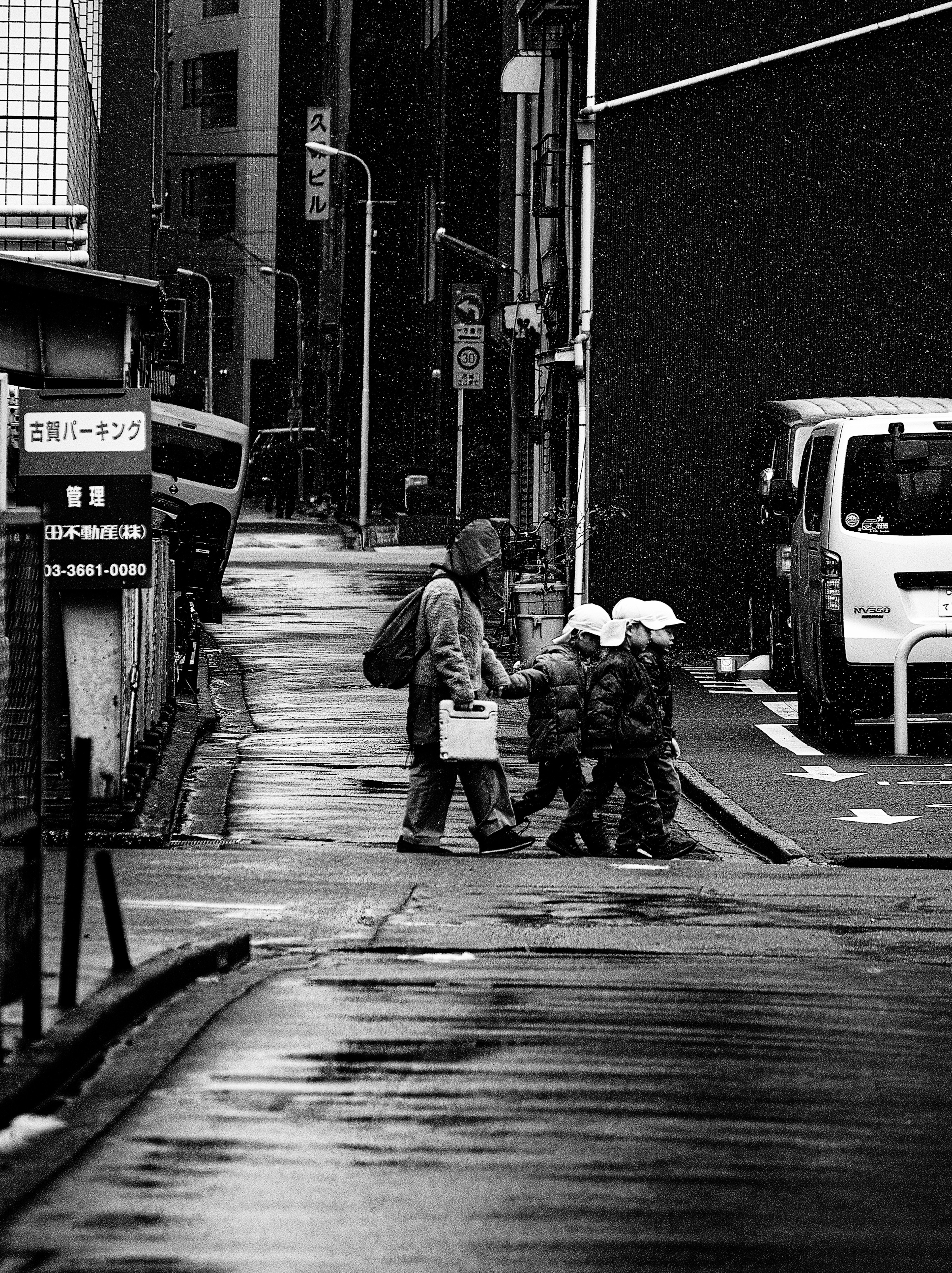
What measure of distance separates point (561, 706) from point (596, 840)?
79 centimetres

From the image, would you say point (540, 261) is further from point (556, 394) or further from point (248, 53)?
point (248, 53)

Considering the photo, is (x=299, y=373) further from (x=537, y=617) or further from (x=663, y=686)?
(x=663, y=686)

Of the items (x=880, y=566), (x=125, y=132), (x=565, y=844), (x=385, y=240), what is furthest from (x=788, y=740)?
(x=385, y=240)

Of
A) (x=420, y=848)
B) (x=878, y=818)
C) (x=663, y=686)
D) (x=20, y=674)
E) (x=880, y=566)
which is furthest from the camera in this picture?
(x=880, y=566)

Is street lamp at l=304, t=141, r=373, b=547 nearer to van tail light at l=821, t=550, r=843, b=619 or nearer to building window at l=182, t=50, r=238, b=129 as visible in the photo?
building window at l=182, t=50, r=238, b=129

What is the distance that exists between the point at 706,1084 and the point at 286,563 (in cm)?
3526

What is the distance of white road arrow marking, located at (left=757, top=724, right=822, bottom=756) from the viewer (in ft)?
57.5

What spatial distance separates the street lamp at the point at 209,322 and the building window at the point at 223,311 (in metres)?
0.47

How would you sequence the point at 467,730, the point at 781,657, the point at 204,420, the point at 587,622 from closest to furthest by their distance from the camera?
1. the point at 467,730
2. the point at 587,622
3. the point at 781,657
4. the point at 204,420

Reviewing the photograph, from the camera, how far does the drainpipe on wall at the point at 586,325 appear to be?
26031 millimetres

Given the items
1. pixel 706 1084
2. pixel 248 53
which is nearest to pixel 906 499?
pixel 706 1084

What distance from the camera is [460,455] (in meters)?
48.2

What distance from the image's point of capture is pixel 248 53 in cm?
8975

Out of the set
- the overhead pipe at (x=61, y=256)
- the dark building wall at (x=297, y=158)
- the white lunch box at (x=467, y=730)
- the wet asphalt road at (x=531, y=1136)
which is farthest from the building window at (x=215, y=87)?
the wet asphalt road at (x=531, y=1136)
